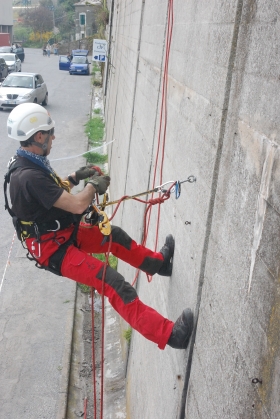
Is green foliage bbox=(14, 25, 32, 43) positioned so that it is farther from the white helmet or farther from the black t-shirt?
the black t-shirt

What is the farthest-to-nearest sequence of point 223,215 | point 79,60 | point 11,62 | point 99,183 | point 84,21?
point 84,21 → point 79,60 → point 11,62 → point 99,183 → point 223,215

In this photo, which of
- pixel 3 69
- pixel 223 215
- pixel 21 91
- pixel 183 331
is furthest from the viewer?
pixel 3 69

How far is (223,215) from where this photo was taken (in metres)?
2.33

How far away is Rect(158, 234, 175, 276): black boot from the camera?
352cm

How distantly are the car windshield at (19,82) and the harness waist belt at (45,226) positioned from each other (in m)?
20.2

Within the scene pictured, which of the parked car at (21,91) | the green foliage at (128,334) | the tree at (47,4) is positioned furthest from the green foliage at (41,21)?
the green foliage at (128,334)

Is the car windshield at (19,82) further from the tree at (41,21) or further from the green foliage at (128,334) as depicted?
the tree at (41,21)

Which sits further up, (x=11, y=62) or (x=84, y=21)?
(x=84, y=21)

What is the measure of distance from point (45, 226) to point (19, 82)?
820 inches

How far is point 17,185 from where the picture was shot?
144 inches

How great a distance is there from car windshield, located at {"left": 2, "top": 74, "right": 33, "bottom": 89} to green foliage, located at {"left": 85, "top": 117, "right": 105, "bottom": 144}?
4330 millimetres

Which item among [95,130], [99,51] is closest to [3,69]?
[99,51]

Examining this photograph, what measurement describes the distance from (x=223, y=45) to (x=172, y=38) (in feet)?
5.57

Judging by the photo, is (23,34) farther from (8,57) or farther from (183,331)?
(183,331)
